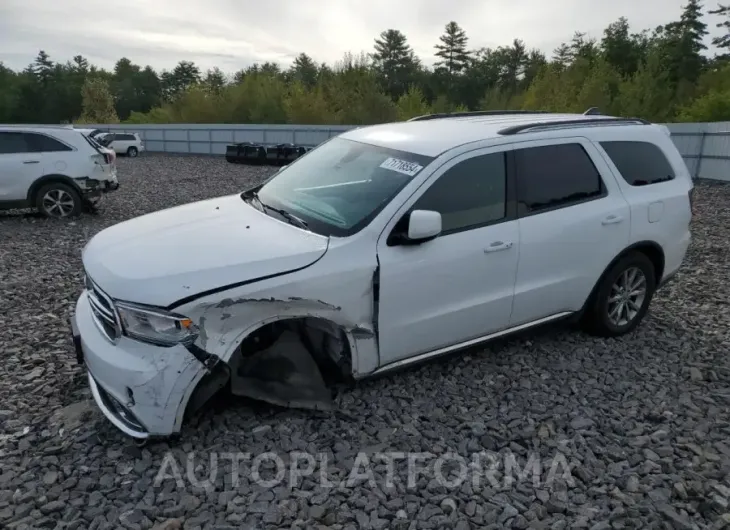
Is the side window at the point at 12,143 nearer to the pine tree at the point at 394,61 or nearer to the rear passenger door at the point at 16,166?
the rear passenger door at the point at 16,166

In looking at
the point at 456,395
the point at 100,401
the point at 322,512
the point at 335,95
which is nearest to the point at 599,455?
the point at 456,395

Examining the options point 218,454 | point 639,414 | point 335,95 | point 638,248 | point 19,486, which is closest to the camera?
point 19,486

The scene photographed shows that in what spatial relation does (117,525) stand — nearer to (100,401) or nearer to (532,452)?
(100,401)

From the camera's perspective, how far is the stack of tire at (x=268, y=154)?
20969 mm

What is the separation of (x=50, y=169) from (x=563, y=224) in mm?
9306

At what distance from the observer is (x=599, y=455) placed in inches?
126

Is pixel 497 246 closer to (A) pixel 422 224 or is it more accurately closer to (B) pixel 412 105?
(A) pixel 422 224

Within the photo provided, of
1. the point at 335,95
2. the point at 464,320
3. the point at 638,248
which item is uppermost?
the point at 335,95

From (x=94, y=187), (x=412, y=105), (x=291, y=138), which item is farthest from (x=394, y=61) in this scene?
(x=94, y=187)

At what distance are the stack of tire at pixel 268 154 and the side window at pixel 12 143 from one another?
36.4 feet

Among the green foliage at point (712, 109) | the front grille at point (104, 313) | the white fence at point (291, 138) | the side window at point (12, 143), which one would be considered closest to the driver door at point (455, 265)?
the front grille at point (104, 313)

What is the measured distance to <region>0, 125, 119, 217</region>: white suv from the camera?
32.1ft

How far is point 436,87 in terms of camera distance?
2557 inches

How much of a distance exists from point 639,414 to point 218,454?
266cm
